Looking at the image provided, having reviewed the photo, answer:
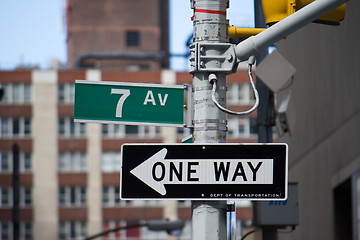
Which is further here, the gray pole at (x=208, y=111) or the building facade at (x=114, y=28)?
the building facade at (x=114, y=28)

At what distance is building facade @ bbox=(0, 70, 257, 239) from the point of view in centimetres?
7550

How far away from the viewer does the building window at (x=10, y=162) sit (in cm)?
7631

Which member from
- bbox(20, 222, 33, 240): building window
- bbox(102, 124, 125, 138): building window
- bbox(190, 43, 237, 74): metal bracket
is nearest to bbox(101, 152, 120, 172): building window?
bbox(102, 124, 125, 138): building window

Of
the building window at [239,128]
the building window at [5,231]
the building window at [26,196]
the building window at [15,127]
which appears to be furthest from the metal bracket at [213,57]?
the building window at [239,128]

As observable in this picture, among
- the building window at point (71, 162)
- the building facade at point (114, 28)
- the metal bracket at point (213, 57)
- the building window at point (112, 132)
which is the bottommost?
the building window at point (71, 162)

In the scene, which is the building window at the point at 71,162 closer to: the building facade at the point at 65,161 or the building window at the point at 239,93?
the building facade at the point at 65,161

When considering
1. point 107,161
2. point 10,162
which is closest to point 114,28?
point 107,161

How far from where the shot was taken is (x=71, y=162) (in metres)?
77.2

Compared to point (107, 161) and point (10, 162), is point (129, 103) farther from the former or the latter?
point (10, 162)

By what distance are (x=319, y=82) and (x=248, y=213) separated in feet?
197

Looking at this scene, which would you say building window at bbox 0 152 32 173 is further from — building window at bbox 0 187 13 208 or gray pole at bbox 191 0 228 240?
gray pole at bbox 191 0 228 240

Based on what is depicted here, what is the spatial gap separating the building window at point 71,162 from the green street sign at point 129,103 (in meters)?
71.4

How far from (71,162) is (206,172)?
72210 mm

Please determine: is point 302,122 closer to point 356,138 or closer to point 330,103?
point 330,103
